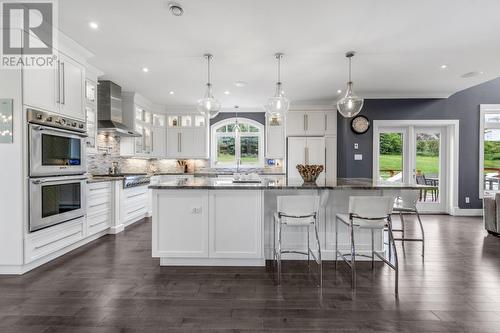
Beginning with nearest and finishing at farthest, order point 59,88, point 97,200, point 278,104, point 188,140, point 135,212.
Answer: point 59,88 → point 278,104 → point 97,200 → point 135,212 → point 188,140

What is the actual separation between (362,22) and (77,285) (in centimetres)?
394

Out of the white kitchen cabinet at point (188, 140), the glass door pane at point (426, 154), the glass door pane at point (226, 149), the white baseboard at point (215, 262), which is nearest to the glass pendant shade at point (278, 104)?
the white baseboard at point (215, 262)

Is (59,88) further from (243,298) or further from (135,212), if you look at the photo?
(243,298)

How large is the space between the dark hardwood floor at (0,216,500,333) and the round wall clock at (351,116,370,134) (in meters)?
3.28

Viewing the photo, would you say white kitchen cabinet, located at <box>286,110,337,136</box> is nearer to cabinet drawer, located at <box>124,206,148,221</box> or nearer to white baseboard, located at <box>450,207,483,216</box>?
white baseboard, located at <box>450,207,483,216</box>

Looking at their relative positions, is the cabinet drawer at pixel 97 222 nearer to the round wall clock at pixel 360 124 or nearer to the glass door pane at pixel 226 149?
the glass door pane at pixel 226 149

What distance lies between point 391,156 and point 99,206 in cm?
602

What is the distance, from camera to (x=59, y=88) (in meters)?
3.15

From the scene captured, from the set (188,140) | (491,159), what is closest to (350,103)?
(188,140)

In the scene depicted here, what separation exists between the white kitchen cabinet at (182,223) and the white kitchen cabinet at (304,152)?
3604mm

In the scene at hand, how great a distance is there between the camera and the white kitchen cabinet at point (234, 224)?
2.89m

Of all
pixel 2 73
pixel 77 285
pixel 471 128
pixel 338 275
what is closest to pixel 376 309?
pixel 338 275

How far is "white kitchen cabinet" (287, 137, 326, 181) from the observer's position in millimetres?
6117

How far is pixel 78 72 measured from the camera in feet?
11.5
